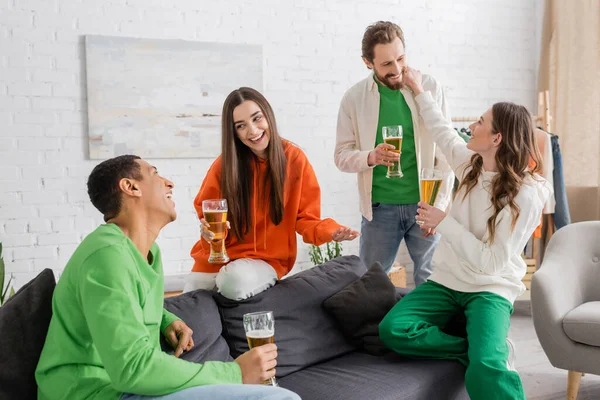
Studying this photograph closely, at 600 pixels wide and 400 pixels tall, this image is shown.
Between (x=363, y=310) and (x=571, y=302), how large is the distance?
113 centimetres

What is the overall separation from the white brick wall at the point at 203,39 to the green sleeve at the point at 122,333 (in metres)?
2.85

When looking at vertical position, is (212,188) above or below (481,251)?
above

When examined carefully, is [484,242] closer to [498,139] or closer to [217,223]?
[498,139]

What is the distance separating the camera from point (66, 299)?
168cm

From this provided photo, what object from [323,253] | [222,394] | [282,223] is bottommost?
[323,253]

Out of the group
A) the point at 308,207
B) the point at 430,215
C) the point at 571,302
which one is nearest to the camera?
the point at 430,215

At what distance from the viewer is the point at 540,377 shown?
3547mm

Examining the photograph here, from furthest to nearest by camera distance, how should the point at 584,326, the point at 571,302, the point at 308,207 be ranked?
the point at 571,302 → the point at 584,326 → the point at 308,207

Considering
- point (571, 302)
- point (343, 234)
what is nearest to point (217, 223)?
→ point (343, 234)

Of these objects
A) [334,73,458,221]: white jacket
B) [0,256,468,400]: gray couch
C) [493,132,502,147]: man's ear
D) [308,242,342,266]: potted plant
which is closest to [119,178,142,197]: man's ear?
[0,256,468,400]: gray couch

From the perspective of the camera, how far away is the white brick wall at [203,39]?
4.20 m

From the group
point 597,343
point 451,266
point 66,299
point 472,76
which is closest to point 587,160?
point 472,76

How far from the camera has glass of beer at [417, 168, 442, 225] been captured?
2.54 metres

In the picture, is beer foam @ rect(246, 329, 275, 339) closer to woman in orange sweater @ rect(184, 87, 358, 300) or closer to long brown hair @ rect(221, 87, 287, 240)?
woman in orange sweater @ rect(184, 87, 358, 300)
